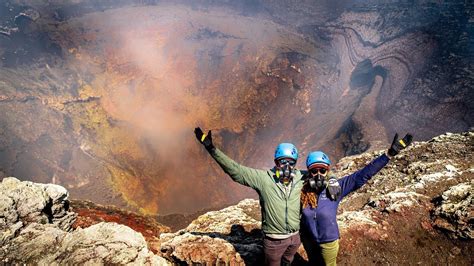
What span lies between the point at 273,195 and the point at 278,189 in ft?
0.32

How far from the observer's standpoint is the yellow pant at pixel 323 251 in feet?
12.7

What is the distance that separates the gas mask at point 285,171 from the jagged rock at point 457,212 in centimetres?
414

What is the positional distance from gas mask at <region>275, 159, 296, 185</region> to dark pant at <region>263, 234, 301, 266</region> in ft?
2.60

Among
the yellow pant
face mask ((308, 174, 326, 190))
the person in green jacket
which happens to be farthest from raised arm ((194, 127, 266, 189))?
the yellow pant

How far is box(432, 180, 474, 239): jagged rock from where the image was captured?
18.2 ft

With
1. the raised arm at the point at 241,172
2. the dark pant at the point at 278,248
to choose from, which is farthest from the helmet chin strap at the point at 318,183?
the dark pant at the point at 278,248

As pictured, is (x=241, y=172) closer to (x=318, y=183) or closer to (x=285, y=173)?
(x=285, y=173)

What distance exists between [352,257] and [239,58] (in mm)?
24488

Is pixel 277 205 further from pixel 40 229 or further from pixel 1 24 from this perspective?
pixel 1 24

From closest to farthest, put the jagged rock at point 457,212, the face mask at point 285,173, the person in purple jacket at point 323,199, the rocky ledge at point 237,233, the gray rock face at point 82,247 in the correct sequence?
the face mask at point 285,173 → the person in purple jacket at point 323,199 → the gray rock face at point 82,247 → the rocky ledge at point 237,233 → the jagged rock at point 457,212

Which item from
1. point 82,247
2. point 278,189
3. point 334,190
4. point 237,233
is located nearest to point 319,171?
point 334,190

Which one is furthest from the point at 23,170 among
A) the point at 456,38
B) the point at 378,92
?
the point at 456,38

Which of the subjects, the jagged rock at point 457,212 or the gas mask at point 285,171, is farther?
the jagged rock at point 457,212

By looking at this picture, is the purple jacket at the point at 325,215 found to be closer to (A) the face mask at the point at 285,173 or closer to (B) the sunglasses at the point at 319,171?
(B) the sunglasses at the point at 319,171
